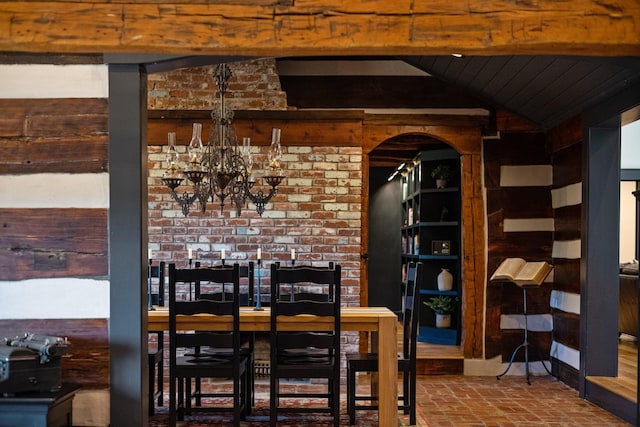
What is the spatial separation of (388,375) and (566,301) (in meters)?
2.40

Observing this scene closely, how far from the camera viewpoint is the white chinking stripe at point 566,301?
5.59 m

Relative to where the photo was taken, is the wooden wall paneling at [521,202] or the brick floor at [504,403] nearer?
the brick floor at [504,403]

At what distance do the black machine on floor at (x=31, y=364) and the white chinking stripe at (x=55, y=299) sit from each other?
243 mm

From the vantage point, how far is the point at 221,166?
4.89m

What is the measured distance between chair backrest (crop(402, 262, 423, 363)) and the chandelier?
1218 mm

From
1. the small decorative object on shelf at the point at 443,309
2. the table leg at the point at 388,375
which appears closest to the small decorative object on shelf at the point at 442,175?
the small decorative object on shelf at the point at 443,309

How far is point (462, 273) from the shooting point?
21.0ft

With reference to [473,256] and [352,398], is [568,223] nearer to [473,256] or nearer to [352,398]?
[473,256]

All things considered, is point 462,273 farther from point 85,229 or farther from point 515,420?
point 85,229

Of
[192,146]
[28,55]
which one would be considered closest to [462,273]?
[192,146]

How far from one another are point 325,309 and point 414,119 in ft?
9.57

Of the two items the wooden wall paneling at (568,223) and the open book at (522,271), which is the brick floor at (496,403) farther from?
the wooden wall paneling at (568,223)

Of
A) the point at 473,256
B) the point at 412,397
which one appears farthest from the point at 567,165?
the point at 412,397

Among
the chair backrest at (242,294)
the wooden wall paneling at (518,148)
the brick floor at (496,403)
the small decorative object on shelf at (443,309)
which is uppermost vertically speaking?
the wooden wall paneling at (518,148)
